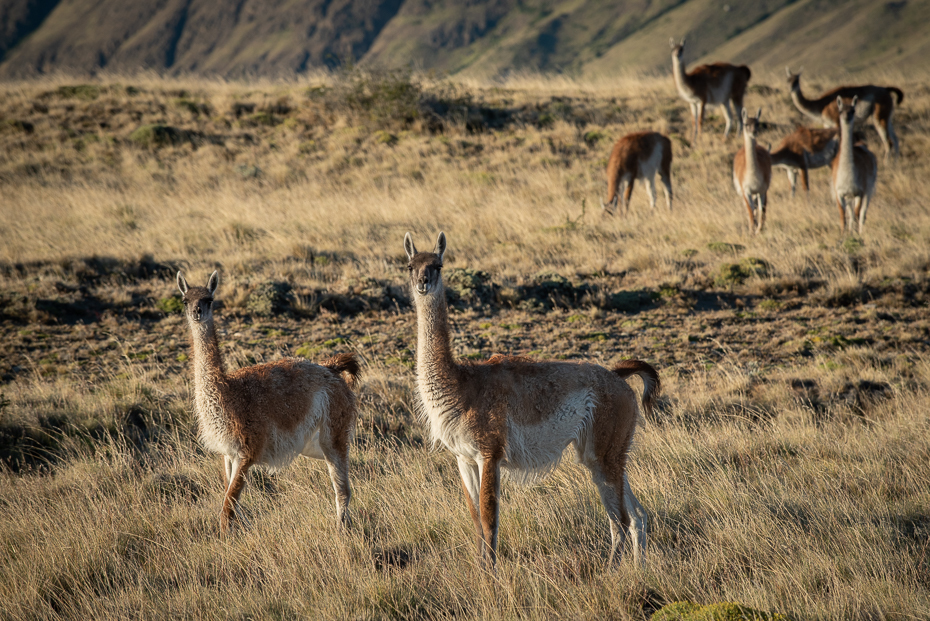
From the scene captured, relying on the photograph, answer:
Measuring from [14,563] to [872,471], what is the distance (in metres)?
6.08

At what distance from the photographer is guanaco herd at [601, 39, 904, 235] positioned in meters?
12.4

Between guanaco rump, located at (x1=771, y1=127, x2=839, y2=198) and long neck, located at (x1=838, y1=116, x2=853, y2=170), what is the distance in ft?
8.46

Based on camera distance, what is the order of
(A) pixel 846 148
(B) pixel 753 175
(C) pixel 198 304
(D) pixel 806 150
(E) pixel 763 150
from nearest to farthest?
(C) pixel 198 304 → (A) pixel 846 148 → (B) pixel 753 175 → (E) pixel 763 150 → (D) pixel 806 150

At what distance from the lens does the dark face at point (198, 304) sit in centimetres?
429

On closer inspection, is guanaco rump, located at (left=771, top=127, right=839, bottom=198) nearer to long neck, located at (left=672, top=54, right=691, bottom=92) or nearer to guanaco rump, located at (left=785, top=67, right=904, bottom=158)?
guanaco rump, located at (left=785, top=67, right=904, bottom=158)

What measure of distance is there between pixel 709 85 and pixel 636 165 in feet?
19.8

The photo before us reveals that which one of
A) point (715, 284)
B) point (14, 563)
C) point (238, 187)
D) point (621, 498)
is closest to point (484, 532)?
point (621, 498)

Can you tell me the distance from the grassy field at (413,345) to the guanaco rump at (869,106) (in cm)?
95

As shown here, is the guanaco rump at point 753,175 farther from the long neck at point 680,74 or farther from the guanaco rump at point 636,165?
the long neck at point 680,74

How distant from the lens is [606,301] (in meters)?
9.63

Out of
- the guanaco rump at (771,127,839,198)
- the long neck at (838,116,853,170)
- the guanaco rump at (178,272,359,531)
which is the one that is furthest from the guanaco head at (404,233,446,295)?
the guanaco rump at (771,127,839,198)

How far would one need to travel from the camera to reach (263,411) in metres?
4.19

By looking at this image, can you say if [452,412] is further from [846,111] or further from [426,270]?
[846,111]

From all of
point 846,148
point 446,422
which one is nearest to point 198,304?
point 446,422
